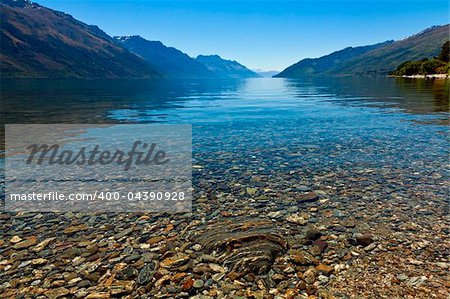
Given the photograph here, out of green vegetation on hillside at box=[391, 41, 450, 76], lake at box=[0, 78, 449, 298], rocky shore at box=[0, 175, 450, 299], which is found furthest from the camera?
green vegetation on hillside at box=[391, 41, 450, 76]

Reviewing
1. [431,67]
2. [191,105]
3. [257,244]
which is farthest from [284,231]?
[431,67]

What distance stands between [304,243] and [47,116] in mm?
37598

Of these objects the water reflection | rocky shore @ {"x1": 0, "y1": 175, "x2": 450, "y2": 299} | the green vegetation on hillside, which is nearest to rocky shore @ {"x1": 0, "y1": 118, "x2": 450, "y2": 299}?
rocky shore @ {"x1": 0, "y1": 175, "x2": 450, "y2": 299}

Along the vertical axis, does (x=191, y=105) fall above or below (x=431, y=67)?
below

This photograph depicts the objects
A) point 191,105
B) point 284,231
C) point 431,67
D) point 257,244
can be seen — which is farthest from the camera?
point 431,67

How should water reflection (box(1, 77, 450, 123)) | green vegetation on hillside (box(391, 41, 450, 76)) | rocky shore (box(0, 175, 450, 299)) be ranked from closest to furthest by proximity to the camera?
rocky shore (box(0, 175, 450, 299))
water reflection (box(1, 77, 450, 123))
green vegetation on hillside (box(391, 41, 450, 76))

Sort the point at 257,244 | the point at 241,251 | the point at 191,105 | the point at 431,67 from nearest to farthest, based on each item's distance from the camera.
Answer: the point at 241,251 < the point at 257,244 < the point at 191,105 < the point at 431,67

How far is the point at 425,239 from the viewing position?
9227mm

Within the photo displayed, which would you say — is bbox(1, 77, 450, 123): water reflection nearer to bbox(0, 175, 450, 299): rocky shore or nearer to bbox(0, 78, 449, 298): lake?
bbox(0, 78, 449, 298): lake

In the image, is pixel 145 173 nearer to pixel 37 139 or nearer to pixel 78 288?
pixel 78 288

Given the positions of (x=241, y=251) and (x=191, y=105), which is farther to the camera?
(x=191, y=105)

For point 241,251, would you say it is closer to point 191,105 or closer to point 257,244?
point 257,244

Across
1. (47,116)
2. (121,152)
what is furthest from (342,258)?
(47,116)

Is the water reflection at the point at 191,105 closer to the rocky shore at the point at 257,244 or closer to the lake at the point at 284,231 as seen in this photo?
the lake at the point at 284,231
